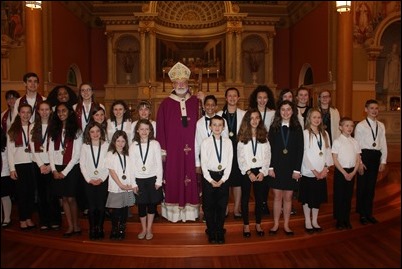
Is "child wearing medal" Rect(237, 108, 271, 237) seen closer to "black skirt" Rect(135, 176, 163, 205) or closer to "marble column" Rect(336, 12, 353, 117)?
"black skirt" Rect(135, 176, 163, 205)

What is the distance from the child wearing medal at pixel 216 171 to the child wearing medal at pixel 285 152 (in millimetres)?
581

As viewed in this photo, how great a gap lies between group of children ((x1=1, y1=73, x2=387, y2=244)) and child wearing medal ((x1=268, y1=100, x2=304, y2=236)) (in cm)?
1

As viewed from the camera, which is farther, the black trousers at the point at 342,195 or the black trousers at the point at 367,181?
the black trousers at the point at 367,181

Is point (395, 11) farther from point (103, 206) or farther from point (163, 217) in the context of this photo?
point (103, 206)

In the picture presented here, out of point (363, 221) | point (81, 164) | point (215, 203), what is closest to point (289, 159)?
point (215, 203)

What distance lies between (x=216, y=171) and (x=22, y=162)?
8.24ft

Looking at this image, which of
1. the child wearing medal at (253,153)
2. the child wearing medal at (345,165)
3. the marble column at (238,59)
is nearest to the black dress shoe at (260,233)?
the child wearing medal at (253,153)

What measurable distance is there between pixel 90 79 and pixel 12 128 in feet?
37.9

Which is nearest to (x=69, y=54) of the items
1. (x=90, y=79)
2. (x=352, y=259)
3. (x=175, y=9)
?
(x=90, y=79)

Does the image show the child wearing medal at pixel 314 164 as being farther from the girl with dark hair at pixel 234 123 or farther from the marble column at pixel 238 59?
the marble column at pixel 238 59

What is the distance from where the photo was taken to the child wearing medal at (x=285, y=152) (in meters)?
4.59

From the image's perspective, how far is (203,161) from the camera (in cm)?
443

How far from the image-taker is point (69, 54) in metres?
13.7

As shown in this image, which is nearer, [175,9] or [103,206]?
[103,206]
